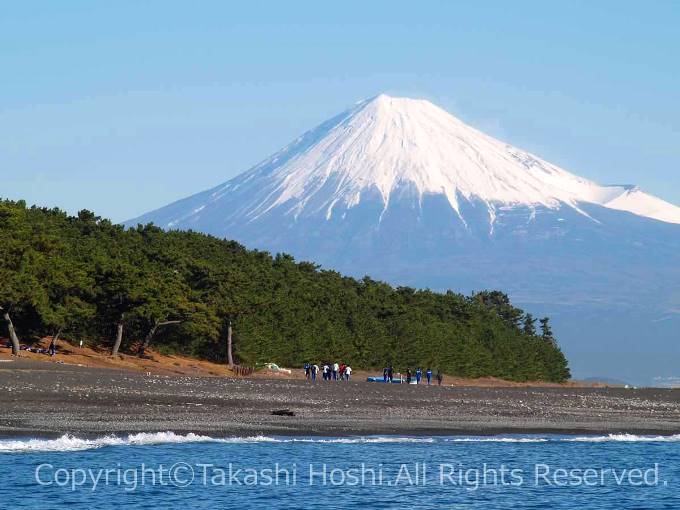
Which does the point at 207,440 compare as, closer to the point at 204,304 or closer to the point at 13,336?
the point at 13,336

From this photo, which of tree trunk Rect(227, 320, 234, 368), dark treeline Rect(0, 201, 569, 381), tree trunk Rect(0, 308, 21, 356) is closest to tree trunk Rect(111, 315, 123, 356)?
dark treeline Rect(0, 201, 569, 381)

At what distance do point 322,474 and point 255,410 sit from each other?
16079 millimetres

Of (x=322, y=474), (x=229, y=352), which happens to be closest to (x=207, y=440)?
(x=322, y=474)

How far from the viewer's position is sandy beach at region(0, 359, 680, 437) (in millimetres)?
48812

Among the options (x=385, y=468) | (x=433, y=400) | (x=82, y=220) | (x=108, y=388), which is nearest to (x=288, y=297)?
(x=82, y=220)

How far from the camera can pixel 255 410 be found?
5653 cm

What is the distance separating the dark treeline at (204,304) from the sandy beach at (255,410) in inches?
437

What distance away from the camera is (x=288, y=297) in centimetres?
11550

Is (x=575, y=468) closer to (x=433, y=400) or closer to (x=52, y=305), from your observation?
(x=433, y=400)

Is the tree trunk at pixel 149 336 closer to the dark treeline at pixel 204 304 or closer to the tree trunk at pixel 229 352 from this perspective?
the dark treeline at pixel 204 304

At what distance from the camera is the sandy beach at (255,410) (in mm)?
48812

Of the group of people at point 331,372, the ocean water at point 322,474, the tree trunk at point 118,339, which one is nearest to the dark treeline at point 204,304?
the tree trunk at point 118,339

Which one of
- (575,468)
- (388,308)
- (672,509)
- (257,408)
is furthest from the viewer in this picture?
(388,308)

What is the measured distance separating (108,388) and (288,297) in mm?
54863
